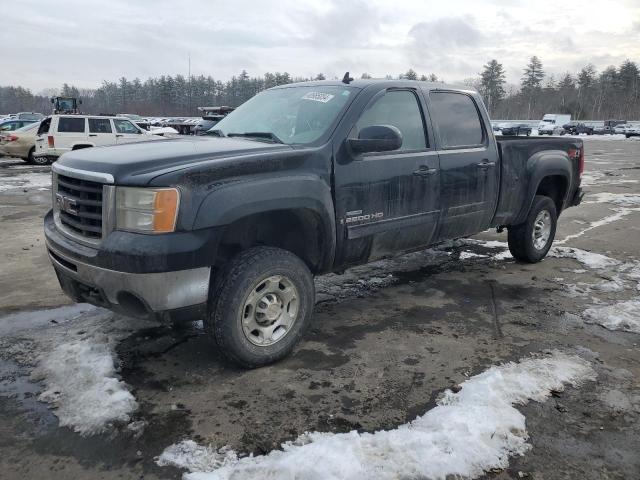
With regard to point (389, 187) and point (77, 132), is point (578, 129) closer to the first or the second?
point (77, 132)

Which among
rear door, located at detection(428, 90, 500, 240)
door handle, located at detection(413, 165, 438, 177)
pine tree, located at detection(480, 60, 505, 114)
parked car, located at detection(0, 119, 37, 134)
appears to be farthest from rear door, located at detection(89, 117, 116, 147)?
pine tree, located at detection(480, 60, 505, 114)

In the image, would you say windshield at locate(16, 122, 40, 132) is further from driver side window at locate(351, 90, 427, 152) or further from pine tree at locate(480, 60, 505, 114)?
pine tree at locate(480, 60, 505, 114)

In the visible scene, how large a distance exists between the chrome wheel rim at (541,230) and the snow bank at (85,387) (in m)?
4.83

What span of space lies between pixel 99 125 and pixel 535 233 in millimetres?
14206

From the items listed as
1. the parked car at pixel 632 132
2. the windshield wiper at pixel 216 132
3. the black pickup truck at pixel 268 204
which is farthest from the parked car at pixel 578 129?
the windshield wiper at pixel 216 132

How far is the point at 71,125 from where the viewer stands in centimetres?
1609

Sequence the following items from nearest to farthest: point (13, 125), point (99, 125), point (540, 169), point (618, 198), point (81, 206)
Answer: point (81, 206) < point (540, 169) < point (618, 198) < point (99, 125) < point (13, 125)

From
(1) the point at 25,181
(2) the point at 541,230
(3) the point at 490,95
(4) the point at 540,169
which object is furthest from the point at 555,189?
(3) the point at 490,95

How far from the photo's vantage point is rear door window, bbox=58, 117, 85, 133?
52.6 ft

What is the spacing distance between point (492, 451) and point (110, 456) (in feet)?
6.25

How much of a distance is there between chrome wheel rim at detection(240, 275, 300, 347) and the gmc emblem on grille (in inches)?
49.3

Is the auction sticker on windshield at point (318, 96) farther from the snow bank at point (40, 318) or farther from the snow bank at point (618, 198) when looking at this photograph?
the snow bank at point (618, 198)

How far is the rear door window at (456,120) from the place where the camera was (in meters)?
4.75

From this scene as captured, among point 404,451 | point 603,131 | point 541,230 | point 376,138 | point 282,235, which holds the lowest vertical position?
point 404,451
